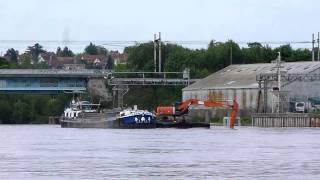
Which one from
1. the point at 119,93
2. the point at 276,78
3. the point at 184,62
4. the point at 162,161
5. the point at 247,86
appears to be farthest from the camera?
the point at 184,62

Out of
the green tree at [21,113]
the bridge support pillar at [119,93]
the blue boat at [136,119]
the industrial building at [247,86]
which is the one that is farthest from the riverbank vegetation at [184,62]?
the blue boat at [136,119]

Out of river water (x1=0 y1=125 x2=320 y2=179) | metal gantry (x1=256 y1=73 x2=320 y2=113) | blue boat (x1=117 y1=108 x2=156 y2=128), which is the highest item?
metal gantry (x1=256 y1=73 x2=320 y2=113)

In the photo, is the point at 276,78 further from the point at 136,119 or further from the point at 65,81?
the point at 65,81

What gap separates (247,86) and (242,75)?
9993 millimetres

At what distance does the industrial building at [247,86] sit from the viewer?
489ft

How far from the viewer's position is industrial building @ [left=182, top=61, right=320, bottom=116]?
149m

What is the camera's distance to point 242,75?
538 ft

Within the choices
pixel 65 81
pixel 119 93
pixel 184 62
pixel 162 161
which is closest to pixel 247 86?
pixel 119 93

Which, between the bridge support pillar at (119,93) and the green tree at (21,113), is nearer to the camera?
the bridge support pillar at (119,93)

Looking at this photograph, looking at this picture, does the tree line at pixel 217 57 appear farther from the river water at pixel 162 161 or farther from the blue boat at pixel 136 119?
the river water at pixel 162 161

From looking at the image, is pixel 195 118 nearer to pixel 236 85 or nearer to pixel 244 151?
pixel 236 85

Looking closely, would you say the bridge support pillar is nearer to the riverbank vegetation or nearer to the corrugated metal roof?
the corrugated metal roof

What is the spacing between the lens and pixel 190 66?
629 ft

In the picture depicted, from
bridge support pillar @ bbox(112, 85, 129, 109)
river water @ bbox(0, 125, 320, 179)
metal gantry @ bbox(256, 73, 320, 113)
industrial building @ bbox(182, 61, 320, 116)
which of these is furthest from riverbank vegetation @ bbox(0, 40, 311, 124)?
river water @ bbox(0, 125, 320, 179)
